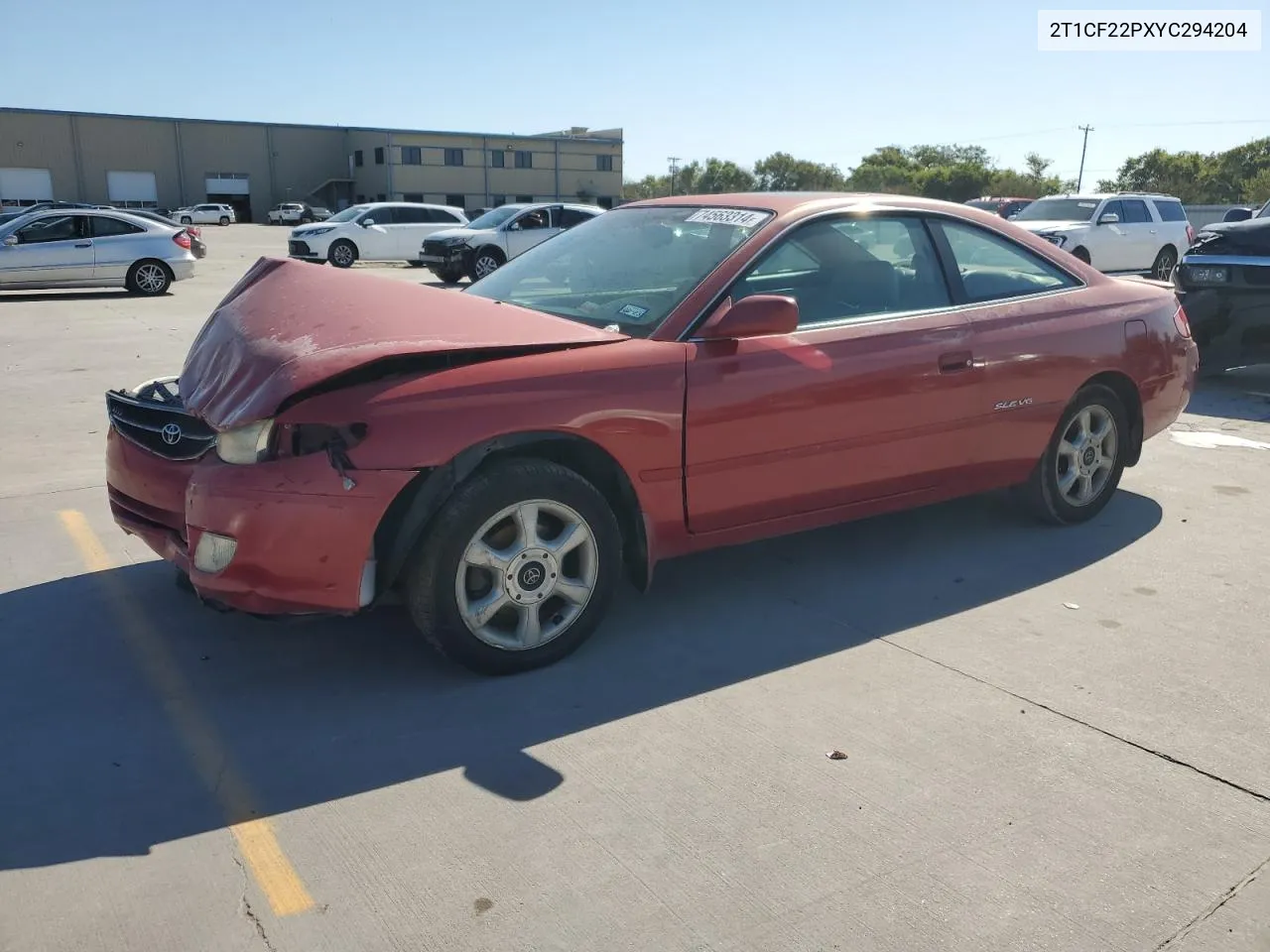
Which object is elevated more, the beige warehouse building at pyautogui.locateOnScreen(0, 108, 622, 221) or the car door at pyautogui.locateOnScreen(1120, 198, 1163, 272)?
the beige warehouse building at pyautogui.locateOnScreen(0, 108, 622, 221)

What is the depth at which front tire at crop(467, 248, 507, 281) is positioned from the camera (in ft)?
68.5

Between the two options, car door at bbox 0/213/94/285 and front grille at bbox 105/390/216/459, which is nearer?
front grille at bbox 105/390/216/459

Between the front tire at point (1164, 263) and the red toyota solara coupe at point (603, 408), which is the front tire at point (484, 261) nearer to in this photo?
the front tire at point (1164, 263)

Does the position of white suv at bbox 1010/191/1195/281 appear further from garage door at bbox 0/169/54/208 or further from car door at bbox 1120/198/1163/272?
garage door at bbox 0/169/54/208

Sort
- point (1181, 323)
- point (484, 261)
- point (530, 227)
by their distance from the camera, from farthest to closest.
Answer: point (530, 227) < point (484, 261) < point (1181, 323)

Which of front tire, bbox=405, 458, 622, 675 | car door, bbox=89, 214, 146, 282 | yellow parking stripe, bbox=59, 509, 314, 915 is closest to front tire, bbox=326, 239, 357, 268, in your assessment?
car door, bbox=89, 214, 146, 282

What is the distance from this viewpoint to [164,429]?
12.1 feet

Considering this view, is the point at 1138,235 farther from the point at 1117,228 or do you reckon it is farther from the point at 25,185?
the point at 25,185

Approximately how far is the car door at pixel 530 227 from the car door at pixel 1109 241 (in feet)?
33.2

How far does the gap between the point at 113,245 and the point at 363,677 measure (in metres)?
15.9

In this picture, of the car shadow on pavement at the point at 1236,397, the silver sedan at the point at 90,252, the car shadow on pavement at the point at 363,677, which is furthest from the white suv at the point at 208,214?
the car shadow on pavement at the point at 363,677

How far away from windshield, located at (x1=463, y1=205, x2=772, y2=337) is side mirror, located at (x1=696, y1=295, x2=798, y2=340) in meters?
0.26

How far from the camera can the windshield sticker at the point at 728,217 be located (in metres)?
4.27

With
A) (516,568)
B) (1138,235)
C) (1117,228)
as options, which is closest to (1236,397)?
(516,568)
